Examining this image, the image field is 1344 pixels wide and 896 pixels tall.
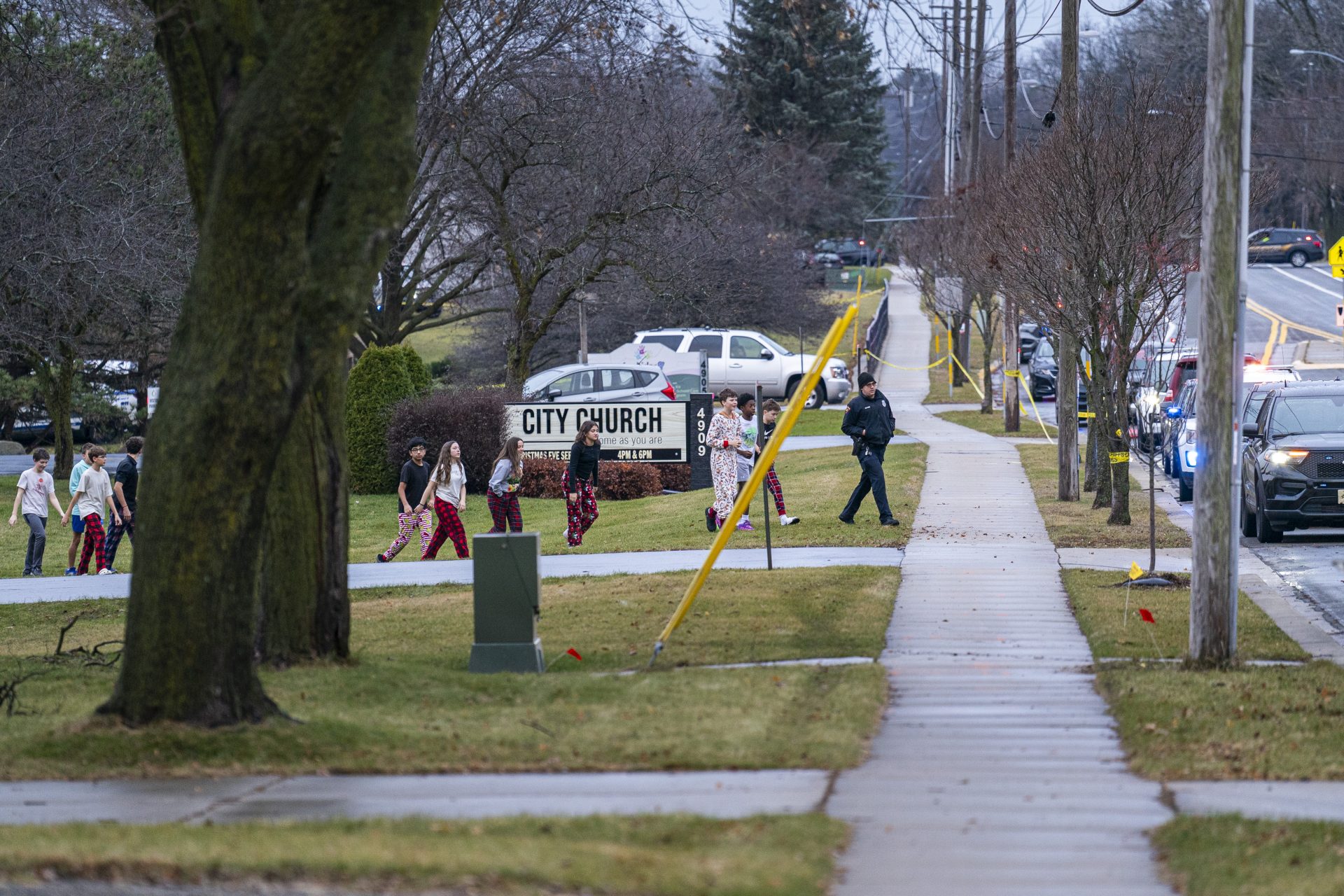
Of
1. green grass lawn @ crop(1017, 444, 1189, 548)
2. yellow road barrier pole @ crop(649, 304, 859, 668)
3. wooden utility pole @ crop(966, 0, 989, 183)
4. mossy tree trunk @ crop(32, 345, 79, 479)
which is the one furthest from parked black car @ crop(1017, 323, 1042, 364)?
yellow road barrier pole @ crop(649, 304, 859, 668)

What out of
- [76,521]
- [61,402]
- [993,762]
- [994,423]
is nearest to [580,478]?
[76,521]

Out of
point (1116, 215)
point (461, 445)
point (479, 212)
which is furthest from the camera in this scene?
point (479, 212)

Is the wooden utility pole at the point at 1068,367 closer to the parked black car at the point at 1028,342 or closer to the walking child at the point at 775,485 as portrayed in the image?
the walking child at the point at 775,485

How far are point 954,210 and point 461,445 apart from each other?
16384 mm

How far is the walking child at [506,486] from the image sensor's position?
16766mm

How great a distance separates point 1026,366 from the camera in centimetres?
4481

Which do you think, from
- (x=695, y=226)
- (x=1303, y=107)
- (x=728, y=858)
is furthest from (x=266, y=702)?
(x=1303, y=107)

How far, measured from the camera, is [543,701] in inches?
350

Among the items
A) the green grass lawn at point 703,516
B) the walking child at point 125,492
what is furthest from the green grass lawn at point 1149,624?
the walking child at point 125,492

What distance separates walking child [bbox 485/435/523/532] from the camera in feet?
55.0

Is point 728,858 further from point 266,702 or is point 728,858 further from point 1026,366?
point 1026,366

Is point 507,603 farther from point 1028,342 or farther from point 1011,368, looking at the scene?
point 1028,342

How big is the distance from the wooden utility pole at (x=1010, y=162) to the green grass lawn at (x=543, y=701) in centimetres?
1040

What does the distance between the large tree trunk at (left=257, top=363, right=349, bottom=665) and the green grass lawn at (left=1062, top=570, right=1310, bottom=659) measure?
517 centimetres
